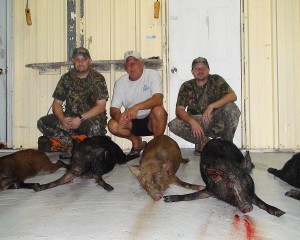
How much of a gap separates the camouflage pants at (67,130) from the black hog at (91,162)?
41.4 inches

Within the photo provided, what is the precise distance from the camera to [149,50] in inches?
254

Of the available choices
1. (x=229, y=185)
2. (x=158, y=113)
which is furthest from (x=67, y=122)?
(x=229, y=185)

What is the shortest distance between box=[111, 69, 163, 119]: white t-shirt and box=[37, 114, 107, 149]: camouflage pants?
1.54ft

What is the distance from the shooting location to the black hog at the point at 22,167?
309 cm

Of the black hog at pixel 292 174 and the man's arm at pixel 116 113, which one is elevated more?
the man's arm at pixel 116 113

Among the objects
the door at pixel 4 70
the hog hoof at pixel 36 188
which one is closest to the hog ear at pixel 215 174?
the hog hoof at pixel 36 188

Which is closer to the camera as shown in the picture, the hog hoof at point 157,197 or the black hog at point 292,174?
the hog hoof at point 157,197

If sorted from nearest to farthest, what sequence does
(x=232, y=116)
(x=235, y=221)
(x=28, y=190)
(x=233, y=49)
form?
(x=235, y=221) < (x=28, y=190) < (x=232, y=116) < (x=233, y=49)

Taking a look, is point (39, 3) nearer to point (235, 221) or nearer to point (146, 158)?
point (146, 158)

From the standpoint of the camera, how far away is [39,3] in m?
6.74

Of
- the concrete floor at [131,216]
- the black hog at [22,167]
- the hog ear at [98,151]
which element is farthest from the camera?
the hog ear at [98,151]

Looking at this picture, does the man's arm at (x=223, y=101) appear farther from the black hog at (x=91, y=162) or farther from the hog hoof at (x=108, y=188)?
the hog hoof at (x=108, y=188)

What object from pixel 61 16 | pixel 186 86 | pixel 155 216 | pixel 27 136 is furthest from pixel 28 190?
pixel 61 16

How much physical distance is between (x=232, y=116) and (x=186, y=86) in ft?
3.12
